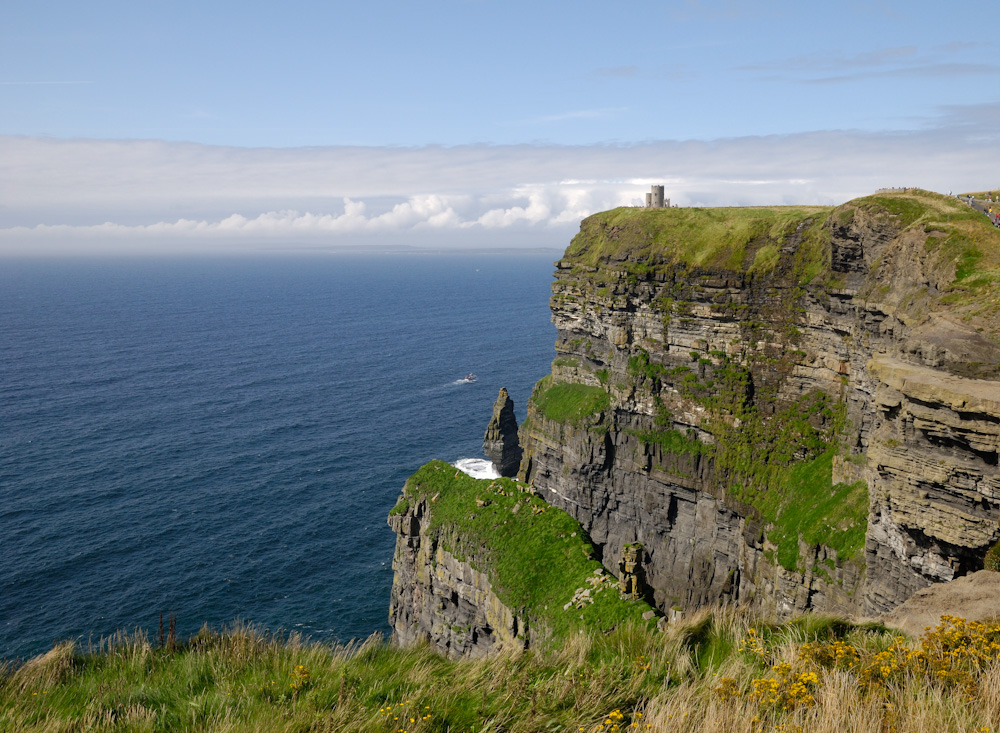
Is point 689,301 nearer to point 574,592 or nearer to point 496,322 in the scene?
point 574,592

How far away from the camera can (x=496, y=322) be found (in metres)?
193

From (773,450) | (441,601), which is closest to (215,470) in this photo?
(441,601)

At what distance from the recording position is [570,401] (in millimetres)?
61438

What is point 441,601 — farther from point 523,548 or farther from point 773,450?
point 773,450

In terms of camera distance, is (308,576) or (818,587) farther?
(308,576)

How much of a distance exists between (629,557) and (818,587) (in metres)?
19.0

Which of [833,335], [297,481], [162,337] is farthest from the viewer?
[162,337]

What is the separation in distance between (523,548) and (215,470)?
61356 mm

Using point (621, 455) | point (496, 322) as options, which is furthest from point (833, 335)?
point (496, 322)

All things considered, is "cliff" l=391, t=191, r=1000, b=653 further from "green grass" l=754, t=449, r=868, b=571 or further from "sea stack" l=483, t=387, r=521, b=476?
"sea stack" l=483, t=387, r=521, b=476

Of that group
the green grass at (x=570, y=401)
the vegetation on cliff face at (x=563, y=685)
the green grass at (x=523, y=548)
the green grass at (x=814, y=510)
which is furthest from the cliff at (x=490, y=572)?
the green grass at (x=570, y=401)

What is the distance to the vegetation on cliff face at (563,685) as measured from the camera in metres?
8.57

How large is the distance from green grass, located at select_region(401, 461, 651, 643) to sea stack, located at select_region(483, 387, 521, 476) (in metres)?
42.1

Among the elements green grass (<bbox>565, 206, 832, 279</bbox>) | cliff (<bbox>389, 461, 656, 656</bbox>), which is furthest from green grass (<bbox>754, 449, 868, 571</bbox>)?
cliff (<bbox>389, 461, 656, 656</bbox>)
